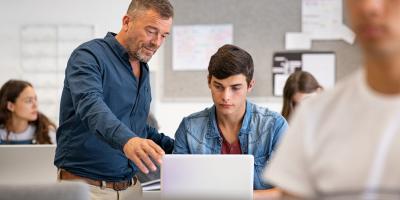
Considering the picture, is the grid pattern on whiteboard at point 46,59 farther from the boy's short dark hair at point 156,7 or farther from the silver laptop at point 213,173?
the silver laptop at point 213,173

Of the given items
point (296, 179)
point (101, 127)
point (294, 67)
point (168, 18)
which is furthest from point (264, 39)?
point (296, 179)

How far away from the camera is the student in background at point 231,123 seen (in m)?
2.01

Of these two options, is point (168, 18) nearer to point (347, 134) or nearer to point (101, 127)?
point (101, 127)

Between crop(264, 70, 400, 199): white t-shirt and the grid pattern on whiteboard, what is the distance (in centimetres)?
475

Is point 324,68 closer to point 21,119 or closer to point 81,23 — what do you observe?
point 81,23

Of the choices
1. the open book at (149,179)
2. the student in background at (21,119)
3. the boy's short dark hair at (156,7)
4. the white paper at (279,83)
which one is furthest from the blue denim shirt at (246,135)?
the white paper at (279,83)

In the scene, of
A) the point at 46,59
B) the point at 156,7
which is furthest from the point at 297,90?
the point at 46,59

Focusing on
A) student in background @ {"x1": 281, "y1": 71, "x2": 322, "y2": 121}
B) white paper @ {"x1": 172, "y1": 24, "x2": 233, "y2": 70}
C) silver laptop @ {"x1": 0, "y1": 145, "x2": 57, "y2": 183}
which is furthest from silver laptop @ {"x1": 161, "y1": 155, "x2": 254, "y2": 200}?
white paper @ {"x1": 172, "y1": 24, "x2": 233, "y2": 70}

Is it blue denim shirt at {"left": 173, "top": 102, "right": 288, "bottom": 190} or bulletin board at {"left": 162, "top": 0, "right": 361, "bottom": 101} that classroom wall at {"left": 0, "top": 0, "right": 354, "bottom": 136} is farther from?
blue denim shirt at {"left": 173, "top": 102, "right": 288, "bottom": 190}

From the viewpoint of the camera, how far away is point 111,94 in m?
1.97

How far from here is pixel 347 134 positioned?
712 mm

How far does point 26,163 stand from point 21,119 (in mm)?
1778

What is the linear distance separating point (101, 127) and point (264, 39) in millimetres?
3449

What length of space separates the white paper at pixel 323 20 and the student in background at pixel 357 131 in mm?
4241
